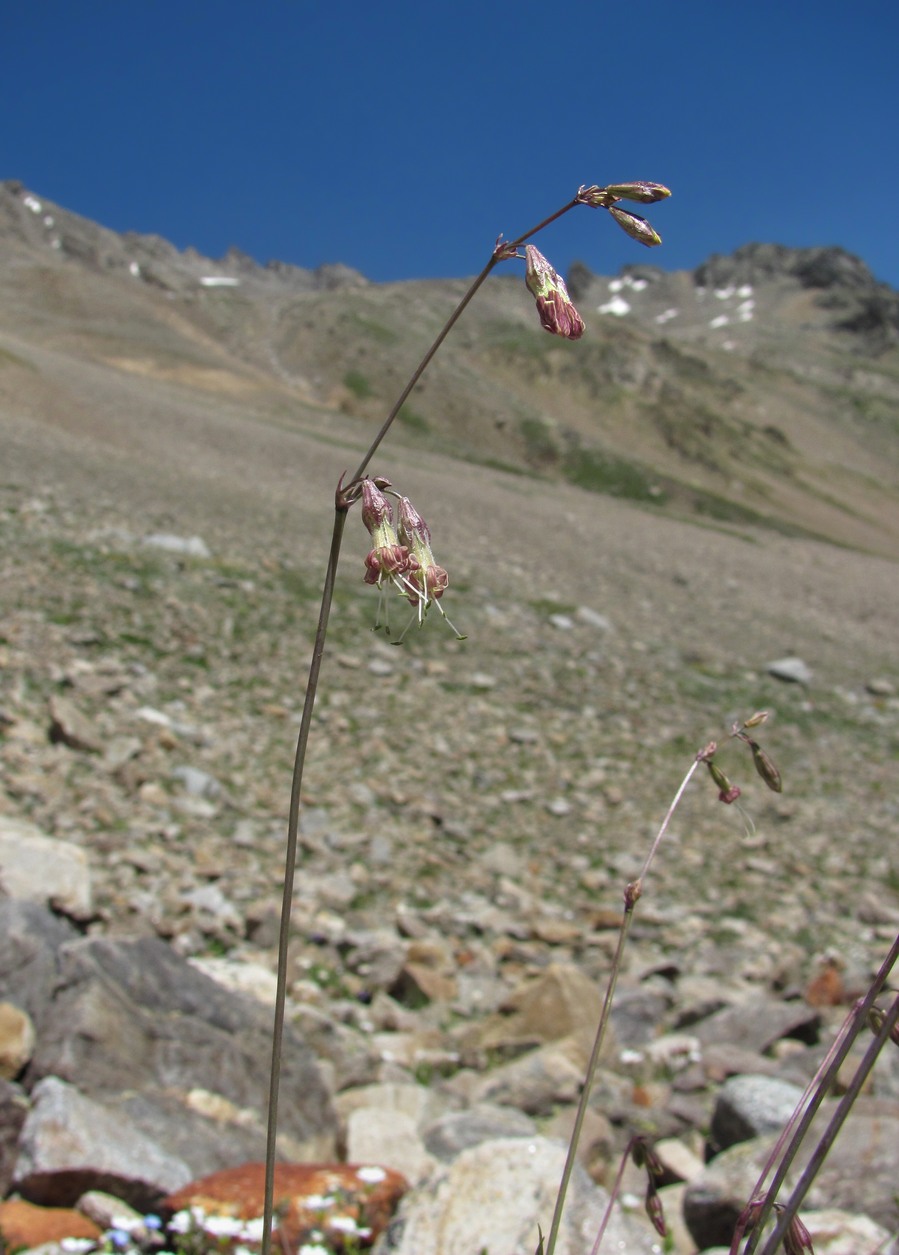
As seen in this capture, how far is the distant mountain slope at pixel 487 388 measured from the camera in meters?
40.0

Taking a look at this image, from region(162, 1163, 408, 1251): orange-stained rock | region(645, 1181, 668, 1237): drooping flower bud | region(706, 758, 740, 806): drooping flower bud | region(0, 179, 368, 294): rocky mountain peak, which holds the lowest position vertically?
region(162, 1163, 408, 1251): orange-stained rock

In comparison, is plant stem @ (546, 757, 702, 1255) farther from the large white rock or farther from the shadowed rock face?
the shadowed rock face

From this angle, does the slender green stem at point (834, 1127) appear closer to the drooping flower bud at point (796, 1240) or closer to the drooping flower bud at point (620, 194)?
the drooping flower bud at point (796, 1240)

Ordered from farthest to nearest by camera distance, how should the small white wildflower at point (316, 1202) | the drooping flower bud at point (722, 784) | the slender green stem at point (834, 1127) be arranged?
the small white wildflower at point (316, 1202)
the drooping flower bud at point (722, 784)
the slender green stem at point (834, 1127)

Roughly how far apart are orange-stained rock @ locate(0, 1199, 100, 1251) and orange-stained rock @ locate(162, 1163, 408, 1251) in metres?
0.25

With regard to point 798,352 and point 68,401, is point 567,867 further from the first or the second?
point 798,352

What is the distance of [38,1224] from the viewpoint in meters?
2.96

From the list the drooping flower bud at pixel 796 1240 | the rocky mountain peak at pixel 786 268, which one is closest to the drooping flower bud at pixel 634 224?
the drooping flower bud at pixel 796 1240

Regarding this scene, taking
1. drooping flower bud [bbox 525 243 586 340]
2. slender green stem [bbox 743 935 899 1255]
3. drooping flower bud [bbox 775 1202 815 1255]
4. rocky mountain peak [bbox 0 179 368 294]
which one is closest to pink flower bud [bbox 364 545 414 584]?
drooping flower bud [bbox 525 243 586 340]

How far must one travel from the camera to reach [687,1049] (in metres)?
5.79

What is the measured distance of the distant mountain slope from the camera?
131ft

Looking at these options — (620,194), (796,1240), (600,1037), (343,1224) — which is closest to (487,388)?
(343,1224)

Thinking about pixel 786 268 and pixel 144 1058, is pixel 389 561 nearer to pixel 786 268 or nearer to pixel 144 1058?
pixel 144 1058

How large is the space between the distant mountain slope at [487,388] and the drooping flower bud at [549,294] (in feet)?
65.6
